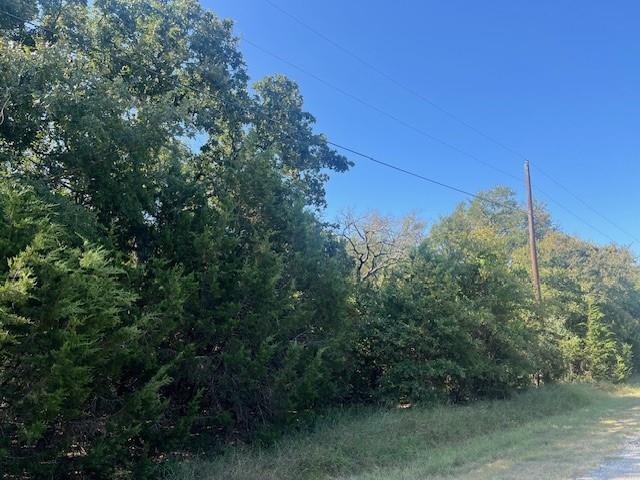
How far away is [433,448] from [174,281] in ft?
17.2

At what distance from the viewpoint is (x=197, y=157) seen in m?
12.0

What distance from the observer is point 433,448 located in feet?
27.1

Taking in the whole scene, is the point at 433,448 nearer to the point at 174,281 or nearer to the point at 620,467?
the point at 620,467

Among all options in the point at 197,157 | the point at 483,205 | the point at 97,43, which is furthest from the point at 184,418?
the point at 483,205

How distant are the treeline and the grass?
0.70 meters

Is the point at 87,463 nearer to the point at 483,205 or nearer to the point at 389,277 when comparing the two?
the point at 389,277

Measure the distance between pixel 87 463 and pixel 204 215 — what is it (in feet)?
13.1

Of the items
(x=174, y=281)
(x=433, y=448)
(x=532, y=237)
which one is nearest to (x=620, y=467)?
(x=433, y=448)

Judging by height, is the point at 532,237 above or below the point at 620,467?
above

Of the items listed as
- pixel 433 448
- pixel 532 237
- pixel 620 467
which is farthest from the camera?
pixel 532 237

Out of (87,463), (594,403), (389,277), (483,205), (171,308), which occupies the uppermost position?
(483,205)

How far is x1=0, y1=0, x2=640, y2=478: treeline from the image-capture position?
16.3 ft

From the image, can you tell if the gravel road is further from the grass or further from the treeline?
the treeline

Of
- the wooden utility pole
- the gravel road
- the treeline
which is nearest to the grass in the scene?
the gravel road
